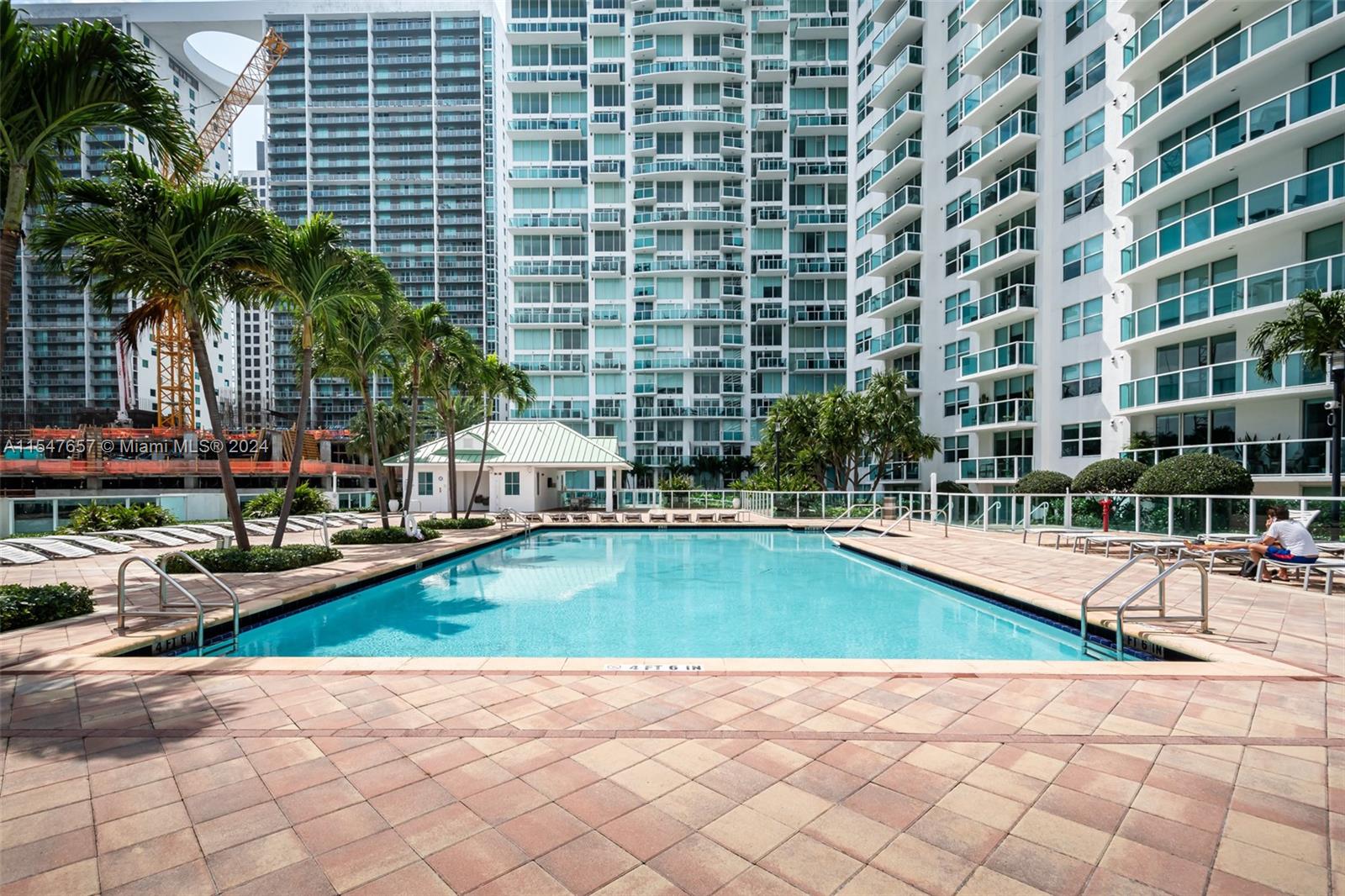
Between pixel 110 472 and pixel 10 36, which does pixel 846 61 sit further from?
pixel 110 472

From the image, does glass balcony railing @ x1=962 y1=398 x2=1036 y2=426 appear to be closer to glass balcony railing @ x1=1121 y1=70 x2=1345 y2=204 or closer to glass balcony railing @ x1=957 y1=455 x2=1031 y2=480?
glass balcony railing @ x1=957 y1=455 x2=1031 y2=480

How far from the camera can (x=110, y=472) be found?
43.0m

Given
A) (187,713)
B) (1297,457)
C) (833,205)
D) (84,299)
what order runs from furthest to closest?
(84,299) < (833,205) < (1297,457) < (187,713)

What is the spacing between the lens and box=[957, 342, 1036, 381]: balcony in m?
24.1

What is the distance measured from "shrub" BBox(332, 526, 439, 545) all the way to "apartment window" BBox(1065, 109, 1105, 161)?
26.3m

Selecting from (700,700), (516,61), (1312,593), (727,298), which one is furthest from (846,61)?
(700,700)

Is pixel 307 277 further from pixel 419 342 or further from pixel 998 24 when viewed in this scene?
pixel 998 24

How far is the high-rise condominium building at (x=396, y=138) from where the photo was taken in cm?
8688

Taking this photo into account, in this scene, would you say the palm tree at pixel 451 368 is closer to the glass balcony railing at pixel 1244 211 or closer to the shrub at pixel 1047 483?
the shrub at pixel 1047 483

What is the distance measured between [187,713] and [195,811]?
1.56 meters

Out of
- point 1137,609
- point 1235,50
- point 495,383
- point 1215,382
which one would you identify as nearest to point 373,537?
point 495,383

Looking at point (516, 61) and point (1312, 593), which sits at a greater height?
point (516, 61)

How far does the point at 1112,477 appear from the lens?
662 inches

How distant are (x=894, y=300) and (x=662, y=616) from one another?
1121 inches
